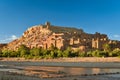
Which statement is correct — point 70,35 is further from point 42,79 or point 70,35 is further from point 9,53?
point 42,79

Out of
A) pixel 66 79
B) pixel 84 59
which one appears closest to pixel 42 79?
pixel 66 79

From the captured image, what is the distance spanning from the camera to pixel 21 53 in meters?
122

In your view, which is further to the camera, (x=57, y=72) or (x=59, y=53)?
(x=59, y=53)

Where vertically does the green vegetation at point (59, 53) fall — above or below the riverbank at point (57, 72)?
above

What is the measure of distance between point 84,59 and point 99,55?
21.9 feet

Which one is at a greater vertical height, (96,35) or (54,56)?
(96,35)

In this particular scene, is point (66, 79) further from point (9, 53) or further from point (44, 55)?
point (9, 53)

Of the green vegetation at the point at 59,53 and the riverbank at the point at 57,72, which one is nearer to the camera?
the riverbank at the point at 57,72

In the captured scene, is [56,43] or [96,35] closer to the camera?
[56,43]

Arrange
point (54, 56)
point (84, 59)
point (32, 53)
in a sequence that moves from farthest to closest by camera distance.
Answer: point (32, 53) < point (54, 56) < point (84, 59)

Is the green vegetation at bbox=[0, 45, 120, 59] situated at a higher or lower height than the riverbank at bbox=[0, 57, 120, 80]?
higher

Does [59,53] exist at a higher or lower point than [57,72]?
higher

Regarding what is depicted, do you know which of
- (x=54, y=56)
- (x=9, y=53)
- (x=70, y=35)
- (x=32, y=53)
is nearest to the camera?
(x=54, y=56)

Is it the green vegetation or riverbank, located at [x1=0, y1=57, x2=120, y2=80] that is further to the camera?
the green vegetation
